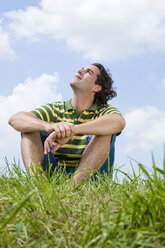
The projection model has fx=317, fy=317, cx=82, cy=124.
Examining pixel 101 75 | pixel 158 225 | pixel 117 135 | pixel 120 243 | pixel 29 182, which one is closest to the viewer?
pixel 120 243

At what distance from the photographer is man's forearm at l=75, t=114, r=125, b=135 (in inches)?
128

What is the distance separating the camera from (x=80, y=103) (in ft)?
13.7

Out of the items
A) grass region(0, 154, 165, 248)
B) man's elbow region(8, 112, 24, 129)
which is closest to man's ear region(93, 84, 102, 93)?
man's elbow region(8, 112, 24, 129)

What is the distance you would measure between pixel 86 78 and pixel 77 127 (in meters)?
1.34

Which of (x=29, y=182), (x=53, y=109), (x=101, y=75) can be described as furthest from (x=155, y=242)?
(x=101, y=75)

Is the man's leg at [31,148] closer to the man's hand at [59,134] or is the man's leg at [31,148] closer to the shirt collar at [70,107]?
the man's hand at [59,134]

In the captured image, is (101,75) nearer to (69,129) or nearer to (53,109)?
(53,109)

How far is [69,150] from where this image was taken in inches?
150

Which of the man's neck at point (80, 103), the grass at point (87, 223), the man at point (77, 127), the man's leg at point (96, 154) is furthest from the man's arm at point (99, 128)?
the grass at point (87, 223)

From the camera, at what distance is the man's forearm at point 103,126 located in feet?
10.7

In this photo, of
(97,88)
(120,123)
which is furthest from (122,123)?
(97,88)

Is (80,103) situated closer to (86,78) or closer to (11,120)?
(86,78)

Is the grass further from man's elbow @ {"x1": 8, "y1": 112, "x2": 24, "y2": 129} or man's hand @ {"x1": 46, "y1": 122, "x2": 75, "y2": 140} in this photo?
man's elbow @ {"x1": 8, "y1": 112, "x2": 24, "y2": 129}

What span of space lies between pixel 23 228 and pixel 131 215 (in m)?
0.55
